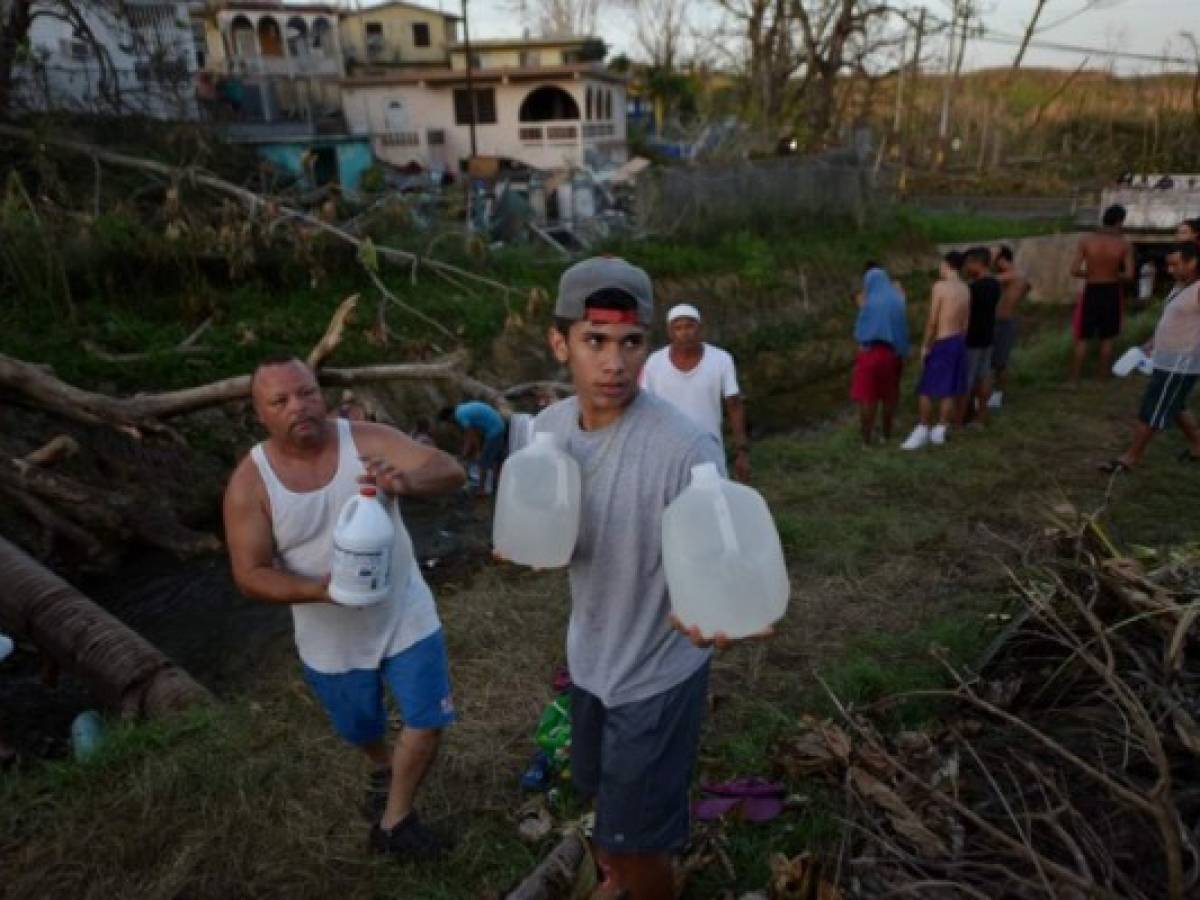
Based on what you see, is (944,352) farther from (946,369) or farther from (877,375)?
(877,375)

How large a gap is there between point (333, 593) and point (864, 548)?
3.70 metres

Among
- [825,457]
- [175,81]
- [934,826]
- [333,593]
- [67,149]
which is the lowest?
[825,457]

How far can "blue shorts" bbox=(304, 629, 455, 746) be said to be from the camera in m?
2.45

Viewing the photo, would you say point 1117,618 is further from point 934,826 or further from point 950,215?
point 950,215

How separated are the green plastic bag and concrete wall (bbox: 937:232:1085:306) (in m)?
14.9

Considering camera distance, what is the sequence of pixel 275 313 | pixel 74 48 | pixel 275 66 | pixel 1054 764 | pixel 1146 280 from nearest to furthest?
pixel 1054 764 → pixel 275 313 → pixel 1146 280 → pixel 74 48 → pixel 275 66

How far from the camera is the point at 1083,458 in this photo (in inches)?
254

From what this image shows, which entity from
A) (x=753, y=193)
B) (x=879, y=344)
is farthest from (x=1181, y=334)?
(x=753, y=193)

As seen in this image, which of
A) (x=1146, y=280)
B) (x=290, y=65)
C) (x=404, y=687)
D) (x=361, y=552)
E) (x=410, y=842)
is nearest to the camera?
(x=361, y=552)

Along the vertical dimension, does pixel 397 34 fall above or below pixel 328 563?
above

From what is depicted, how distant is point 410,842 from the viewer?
2613 mm

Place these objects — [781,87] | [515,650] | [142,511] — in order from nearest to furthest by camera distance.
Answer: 1. [515,650]
2. [142,511]
3. [781,87]

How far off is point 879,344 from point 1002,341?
1.76 m

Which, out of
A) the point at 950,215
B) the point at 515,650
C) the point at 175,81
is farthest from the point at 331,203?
the point at 950,215
